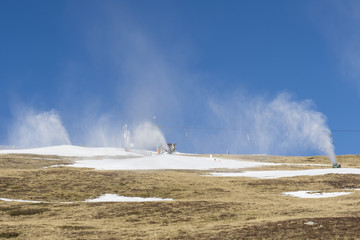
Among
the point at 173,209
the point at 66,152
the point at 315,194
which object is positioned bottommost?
the point at 173,209

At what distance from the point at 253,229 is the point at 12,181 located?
112ft

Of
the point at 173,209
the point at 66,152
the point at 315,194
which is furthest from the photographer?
the point at 66,152

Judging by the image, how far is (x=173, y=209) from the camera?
2731 centimetres

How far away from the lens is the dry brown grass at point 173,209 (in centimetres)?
1808

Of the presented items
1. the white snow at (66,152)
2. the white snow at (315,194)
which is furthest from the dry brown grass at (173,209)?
the white snow at (66,152)

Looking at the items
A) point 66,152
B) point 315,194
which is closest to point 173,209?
point 315,194

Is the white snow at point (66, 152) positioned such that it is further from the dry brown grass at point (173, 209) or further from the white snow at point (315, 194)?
the white snow at point (315, 194)

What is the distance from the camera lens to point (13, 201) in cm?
3394

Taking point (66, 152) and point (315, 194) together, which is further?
point (66, 152)

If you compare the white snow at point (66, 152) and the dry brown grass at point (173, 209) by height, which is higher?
the white snow at point (66, 152)

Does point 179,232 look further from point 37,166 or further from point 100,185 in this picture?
point 37,166

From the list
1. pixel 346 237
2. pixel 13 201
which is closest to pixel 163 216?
pixel 346 237

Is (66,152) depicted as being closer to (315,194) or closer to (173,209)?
(315,194)

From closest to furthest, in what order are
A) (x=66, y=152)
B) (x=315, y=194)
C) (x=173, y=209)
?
(x=173, y=209) → (x=315, y=194) → (x=66, y=152)
